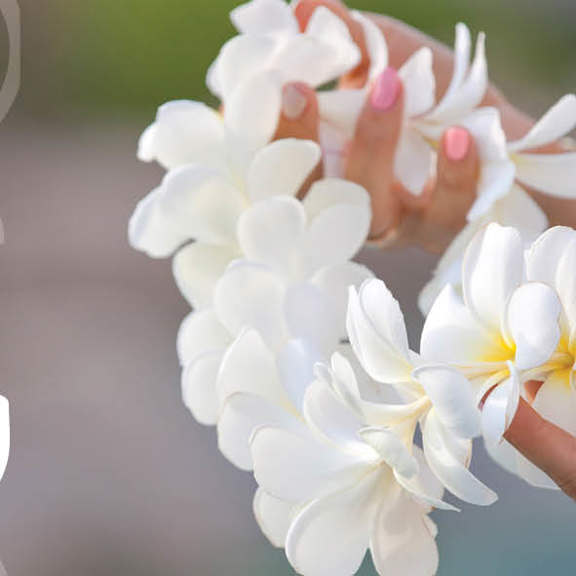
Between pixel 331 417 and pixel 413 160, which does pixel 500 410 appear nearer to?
pixel 331 417

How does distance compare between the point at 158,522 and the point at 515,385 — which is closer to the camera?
the point at 515,385

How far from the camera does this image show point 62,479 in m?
1.21

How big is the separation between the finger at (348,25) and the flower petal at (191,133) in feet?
0.30

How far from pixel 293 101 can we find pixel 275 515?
158mm

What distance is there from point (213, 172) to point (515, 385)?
0.16m

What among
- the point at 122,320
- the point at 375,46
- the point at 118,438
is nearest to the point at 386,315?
the point at 375,46

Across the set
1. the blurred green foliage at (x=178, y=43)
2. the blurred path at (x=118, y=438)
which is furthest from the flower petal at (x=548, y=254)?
the blurred green foliage at (x=178, y=43)

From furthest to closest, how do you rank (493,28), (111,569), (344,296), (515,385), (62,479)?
(493,28) < (62,479) < (111,569) < (344,296) < (515,385)

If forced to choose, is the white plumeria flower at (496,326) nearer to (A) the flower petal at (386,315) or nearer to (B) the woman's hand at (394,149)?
(A) the flower petal at (386,315)

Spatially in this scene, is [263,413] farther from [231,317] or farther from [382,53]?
[382,53]

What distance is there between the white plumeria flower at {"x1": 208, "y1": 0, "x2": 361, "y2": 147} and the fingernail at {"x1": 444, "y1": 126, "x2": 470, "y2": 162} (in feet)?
0.14

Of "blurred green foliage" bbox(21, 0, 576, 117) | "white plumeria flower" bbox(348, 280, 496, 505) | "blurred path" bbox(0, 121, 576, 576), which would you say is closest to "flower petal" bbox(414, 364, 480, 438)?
"white plumeria flower" bbox(348, 280, 496, 505)

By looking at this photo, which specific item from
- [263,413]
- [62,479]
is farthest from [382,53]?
[62,479]

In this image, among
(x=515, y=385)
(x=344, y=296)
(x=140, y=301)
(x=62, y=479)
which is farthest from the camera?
(x=140, y=301)
